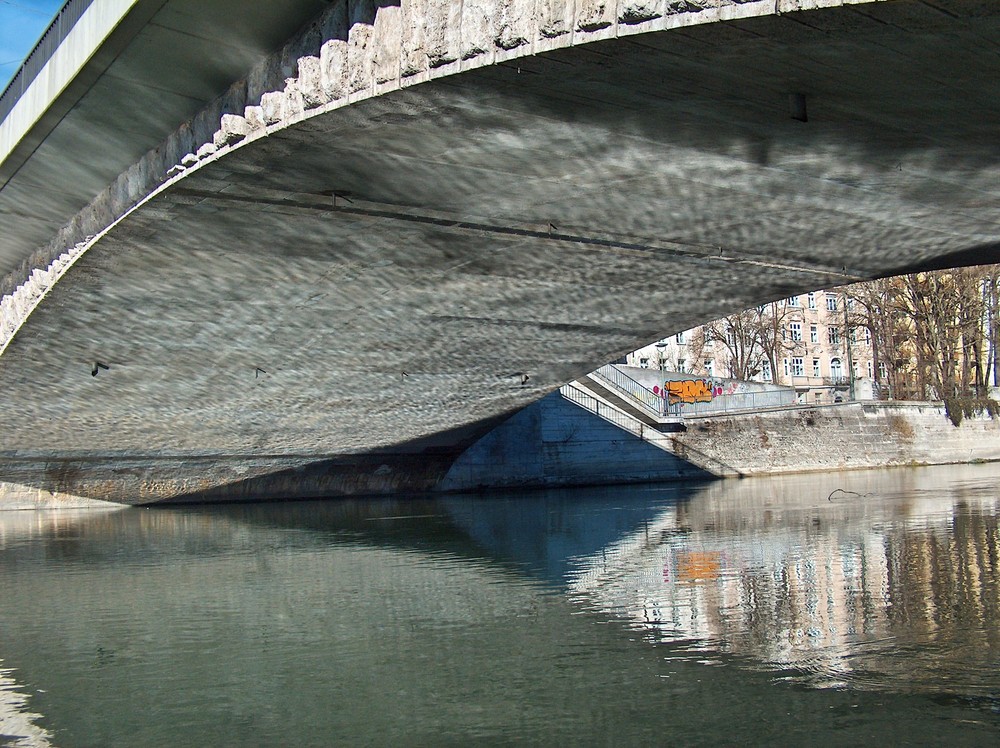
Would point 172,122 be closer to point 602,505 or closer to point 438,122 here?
point 438,122

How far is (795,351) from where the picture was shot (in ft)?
223

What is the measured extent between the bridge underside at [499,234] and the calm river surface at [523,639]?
12.9 feet

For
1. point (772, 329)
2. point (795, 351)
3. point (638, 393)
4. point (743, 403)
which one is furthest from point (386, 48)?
point (795, 351)

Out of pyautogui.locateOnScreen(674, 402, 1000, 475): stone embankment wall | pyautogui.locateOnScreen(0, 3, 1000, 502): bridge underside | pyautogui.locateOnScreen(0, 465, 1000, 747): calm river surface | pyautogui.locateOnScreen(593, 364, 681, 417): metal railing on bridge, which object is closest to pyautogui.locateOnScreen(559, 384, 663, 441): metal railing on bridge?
pyautogui.locateOnScreen(593, 364, 681, 417): metal railing on bridge

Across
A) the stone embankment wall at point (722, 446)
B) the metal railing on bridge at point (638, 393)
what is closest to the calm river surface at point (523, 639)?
the stone embankment wall at point (722, 446)

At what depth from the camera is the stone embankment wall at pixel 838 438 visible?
3869 centimetres

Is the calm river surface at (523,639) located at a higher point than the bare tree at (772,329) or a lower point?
lower

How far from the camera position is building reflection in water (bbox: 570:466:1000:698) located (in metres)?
7.07

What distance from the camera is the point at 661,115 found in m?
9.47

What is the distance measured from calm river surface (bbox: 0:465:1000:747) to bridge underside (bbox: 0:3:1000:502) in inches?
155

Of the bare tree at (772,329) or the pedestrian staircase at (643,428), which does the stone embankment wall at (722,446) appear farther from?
the bare tree at (772,329)

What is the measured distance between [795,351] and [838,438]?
28.5m

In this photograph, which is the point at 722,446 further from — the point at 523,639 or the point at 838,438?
the point at 523,639

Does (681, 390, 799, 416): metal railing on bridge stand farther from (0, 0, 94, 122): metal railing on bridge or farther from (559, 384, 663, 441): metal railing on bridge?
(0, 0, 94, 122): metal railing on bridge
